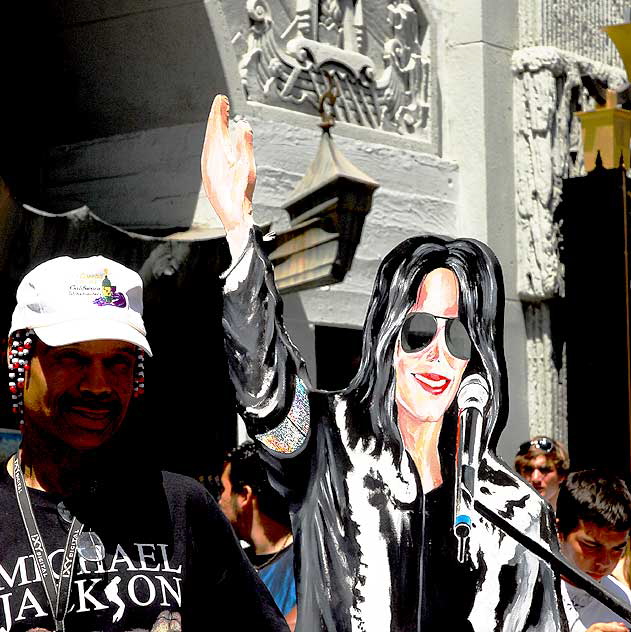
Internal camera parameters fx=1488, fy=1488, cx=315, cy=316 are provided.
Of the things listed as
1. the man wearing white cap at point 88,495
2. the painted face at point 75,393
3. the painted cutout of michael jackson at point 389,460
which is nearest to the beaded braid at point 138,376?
the man wearing white cap at point 88,495

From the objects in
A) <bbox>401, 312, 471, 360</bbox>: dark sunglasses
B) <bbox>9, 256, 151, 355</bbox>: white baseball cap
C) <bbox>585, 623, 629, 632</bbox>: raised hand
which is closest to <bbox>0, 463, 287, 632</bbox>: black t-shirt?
<bbox>9, 256, 151, 355</bbox>: white baseball cap

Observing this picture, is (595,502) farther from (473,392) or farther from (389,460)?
(389,460)

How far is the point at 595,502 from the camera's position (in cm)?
467

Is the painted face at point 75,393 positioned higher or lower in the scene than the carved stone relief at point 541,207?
lower

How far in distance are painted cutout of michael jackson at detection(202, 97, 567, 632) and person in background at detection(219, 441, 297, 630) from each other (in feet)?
2.69

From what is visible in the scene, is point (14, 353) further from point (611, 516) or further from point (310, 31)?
point (310, 31)

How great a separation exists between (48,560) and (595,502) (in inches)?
98.2

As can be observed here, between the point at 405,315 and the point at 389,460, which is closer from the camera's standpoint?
the point at 389,460

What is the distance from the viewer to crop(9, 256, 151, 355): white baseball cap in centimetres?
264

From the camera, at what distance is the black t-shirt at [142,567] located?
8.38 ft

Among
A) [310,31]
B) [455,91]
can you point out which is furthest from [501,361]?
[455,91]

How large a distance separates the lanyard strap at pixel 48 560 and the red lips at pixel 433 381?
1539 mm

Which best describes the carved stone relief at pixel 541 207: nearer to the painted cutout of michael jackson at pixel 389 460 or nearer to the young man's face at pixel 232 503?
the young man's face at pixel 232 503

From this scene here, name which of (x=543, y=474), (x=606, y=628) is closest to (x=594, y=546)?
(x=606, y=628)
